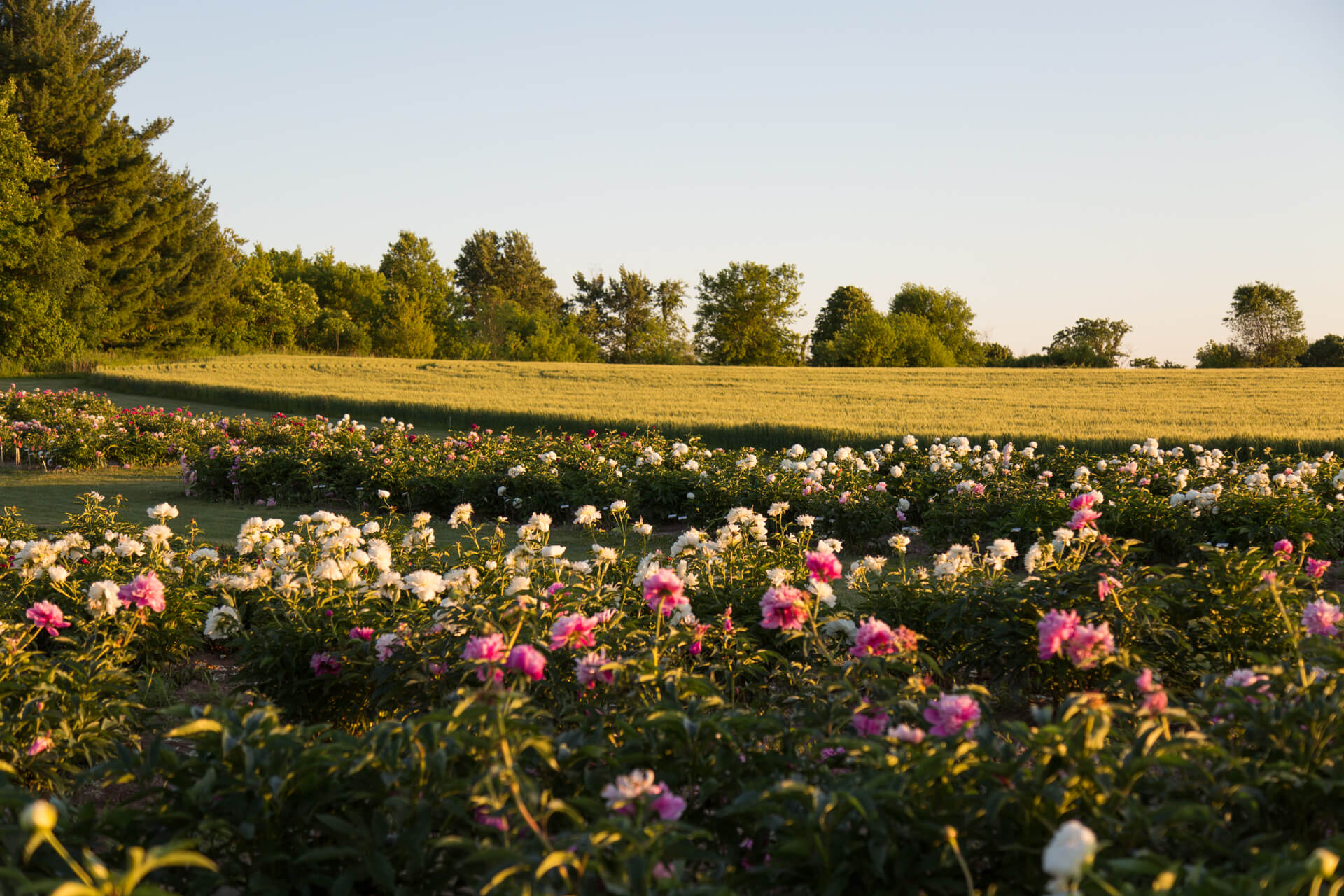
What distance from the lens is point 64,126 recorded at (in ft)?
117

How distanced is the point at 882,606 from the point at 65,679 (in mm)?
2991

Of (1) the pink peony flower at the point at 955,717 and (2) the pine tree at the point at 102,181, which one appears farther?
(2) the pine tree at the point at 102,181

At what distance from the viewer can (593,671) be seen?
7.22ft

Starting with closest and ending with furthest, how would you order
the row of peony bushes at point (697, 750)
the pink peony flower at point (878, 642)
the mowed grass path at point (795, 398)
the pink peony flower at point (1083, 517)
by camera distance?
the row of peony bushes at point (697, 750) → the pink peony flower at point (878, 642) → the pink peony flower at point (1083, 517) → the mowed grass path at point (795, 398)

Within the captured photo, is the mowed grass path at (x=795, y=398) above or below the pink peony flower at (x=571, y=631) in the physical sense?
above

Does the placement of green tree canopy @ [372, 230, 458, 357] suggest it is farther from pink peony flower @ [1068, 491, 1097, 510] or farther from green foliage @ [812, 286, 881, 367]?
pink peony flower @ [1068, 491, 1097, 510]

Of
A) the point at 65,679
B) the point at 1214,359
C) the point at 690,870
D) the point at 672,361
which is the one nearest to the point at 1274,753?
the point at 690,870

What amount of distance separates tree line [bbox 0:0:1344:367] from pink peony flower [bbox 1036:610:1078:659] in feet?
127

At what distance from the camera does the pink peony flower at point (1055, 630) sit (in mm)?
2166

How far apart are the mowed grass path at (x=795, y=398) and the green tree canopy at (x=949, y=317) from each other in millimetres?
35868

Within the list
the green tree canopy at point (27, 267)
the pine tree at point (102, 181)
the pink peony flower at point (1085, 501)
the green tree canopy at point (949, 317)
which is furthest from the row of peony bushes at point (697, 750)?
the green tree canopy at point (949, 317)

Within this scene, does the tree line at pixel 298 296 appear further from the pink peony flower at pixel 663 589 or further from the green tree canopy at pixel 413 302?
the pink peony flower at pixel 663 589

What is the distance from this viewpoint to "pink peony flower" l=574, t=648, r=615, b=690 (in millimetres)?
2203

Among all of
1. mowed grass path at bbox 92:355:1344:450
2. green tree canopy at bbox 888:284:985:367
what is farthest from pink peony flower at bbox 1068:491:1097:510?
green tree canopy at bbox 888:284:985:367
